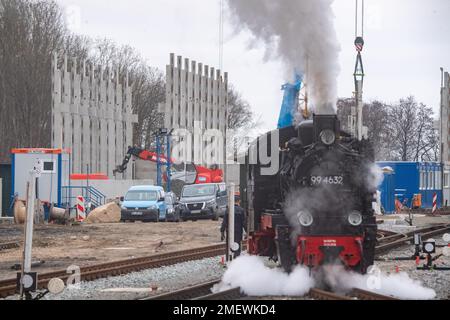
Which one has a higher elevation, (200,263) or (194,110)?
(194,110)

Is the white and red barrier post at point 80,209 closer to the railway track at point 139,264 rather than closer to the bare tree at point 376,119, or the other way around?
the railway track at point 139,264

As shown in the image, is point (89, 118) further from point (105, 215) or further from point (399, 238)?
point (399, 238)

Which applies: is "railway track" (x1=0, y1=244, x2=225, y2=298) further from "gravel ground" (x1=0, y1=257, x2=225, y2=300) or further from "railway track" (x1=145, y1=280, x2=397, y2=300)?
"railway track" (x1=145, y1=280, x2=397, y2=300)

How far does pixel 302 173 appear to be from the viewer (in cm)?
1413

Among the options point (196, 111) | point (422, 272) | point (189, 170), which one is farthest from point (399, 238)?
point (196, 111)

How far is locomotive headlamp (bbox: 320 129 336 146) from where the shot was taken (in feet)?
46.1

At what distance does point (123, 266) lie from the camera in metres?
18.9

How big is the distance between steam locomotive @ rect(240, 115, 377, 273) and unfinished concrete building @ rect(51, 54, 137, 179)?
36.6 meters

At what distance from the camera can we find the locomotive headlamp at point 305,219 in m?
14.1

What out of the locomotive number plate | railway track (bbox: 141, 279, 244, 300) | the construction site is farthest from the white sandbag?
the locomotive number plate
